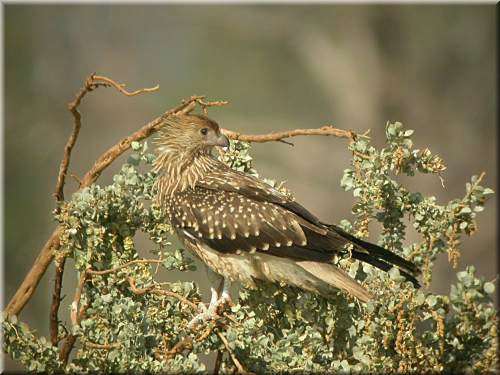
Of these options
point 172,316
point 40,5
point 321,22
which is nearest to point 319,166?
point 321,22

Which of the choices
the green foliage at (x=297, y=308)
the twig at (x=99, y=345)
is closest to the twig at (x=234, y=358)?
A: the green foliage at (x=297, y=308)

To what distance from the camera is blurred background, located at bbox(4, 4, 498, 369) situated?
1756 centimetres

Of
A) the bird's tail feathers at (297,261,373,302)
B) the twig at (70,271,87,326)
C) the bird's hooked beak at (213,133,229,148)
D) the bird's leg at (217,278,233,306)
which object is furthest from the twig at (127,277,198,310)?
the bird's hooked beak at (213,133,229,148)

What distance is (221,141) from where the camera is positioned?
16.2 ft

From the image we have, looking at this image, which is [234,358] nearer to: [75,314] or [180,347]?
[180,347]

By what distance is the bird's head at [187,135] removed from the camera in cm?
517

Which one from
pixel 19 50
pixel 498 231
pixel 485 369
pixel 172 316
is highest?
pixel 498 231

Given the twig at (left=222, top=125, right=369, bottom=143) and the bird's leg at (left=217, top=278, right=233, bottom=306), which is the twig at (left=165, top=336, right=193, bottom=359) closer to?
the bird's leg at (left=217, top=278, right=233, bottom=306)

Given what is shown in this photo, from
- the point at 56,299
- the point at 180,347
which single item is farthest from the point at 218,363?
the point at 56,299

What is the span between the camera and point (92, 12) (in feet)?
63.4

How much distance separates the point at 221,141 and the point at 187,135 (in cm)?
41

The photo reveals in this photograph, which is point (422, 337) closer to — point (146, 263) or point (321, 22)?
point (146, 263)

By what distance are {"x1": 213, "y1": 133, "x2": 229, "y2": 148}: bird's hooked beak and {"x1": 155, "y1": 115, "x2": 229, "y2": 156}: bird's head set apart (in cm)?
12

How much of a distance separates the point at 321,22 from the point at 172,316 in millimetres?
16463
